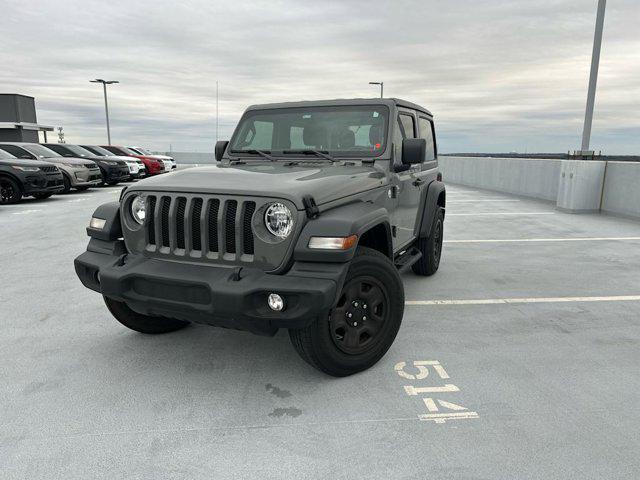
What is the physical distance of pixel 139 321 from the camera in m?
3.92

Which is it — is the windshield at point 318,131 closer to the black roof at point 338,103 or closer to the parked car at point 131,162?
the black roof at point 338,103

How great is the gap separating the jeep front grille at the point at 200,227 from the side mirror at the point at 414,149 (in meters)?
1.68

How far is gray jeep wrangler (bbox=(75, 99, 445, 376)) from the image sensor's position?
2824 mm

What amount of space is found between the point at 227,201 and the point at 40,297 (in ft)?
10.5

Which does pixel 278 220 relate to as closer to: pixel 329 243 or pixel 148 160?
pixel 329 243

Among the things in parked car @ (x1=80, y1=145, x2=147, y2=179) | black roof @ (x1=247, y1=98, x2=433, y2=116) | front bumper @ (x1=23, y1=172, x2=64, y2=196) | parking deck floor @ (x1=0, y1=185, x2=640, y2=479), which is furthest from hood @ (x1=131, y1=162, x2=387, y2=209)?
parked car @ (x1=80, y1=145, x2=147, y2=179)

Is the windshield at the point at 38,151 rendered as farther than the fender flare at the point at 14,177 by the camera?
Yes

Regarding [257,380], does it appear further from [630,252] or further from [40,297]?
[630,252]

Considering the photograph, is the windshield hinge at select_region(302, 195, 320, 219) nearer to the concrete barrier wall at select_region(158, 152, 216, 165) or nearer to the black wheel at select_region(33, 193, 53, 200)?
the black wheel at select_region(33, 193, 53, 200)

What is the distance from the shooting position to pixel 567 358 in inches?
141

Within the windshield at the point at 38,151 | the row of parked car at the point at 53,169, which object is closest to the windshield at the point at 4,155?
the row of parked car at the point at 53,169

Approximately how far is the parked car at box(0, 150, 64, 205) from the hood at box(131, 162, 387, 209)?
11051 millimetres

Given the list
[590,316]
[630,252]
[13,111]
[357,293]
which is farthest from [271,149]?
[13,111]

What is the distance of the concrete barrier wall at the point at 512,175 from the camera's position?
14055 millimetres
